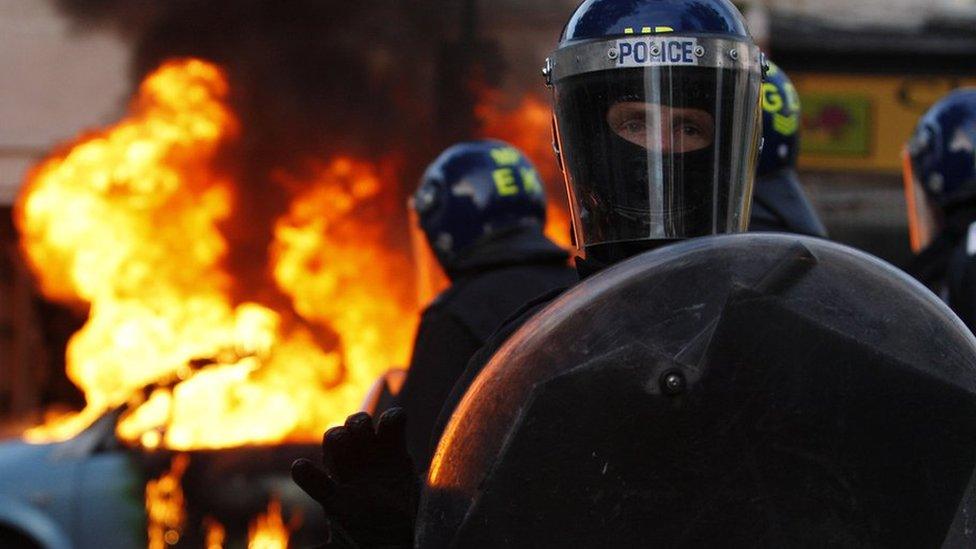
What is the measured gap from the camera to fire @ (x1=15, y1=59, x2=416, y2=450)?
11.9 meters

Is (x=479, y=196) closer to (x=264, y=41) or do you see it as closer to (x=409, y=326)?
(x=409, y=326)

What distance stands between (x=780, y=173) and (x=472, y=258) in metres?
0.87

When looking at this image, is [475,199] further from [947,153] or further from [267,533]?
[267,533]

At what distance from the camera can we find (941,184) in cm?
511

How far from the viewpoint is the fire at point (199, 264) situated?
11.9 meters

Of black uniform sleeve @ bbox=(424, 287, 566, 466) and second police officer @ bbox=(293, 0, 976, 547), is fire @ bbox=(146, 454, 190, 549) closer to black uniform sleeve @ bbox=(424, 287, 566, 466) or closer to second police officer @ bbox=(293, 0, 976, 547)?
black uniform sleeve @ bbox=(424, 287, 566, 466)

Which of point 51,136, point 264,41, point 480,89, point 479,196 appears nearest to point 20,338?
point 51,136

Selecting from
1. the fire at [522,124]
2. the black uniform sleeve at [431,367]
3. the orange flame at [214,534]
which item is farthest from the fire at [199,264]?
the black uniform sleeve at [431,367]

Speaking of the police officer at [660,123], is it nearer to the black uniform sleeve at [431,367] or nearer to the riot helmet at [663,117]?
the riot helmet at [663,117]

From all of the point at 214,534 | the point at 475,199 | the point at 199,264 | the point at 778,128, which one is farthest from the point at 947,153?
the point at 199,264

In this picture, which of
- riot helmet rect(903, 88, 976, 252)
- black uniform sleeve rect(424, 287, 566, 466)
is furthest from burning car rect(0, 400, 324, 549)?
black uniform sleeve rect(424, 287, 566, 466)

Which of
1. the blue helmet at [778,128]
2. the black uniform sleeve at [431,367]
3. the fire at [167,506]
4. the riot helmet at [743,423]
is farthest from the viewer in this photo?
the fire at [167,506]

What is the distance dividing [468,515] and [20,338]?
14.5m

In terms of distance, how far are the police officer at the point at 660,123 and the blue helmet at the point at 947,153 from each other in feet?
9.37
